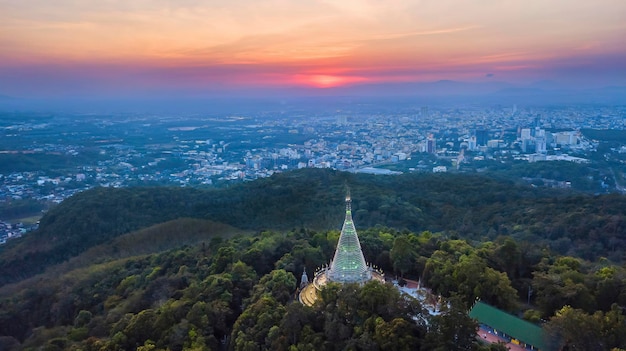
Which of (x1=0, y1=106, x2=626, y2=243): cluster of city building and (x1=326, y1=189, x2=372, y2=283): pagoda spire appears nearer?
(x1=326, y1=189, x2=372, y2=283): pagoda spire

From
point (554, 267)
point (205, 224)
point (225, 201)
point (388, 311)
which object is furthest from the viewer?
point (225, 201)

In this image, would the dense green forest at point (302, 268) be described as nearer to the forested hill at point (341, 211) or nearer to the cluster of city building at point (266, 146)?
the forested hill at point (341, 211)

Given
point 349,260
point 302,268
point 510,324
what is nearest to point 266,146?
point 302,268

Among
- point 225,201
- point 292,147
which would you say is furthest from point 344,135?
point 225,201

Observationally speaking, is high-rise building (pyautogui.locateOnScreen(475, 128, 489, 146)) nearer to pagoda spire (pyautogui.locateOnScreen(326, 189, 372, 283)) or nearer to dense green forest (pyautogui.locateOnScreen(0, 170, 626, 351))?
dense green forest (pyautogui.locateOnScreen(0, 170, 626, 351))

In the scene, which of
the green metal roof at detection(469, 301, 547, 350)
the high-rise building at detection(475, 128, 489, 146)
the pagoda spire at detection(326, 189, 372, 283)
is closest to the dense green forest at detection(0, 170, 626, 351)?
the green metal roof at detection(469, 301, 547, 350)

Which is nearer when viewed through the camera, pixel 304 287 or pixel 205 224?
pixel 304 287

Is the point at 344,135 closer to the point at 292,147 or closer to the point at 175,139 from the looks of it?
the point at 292,147
